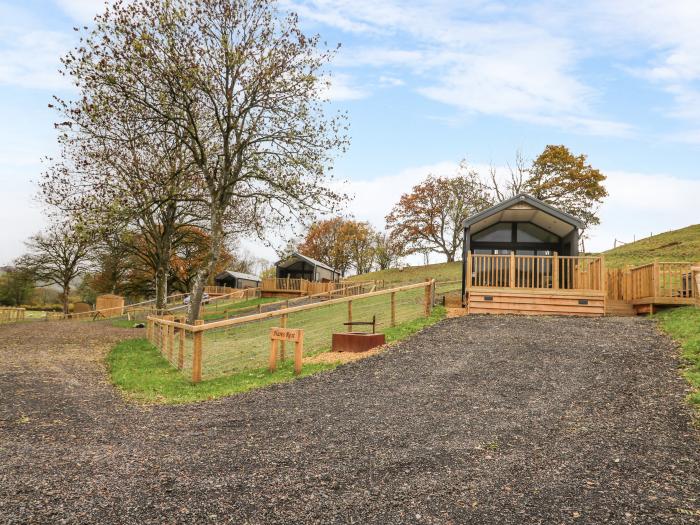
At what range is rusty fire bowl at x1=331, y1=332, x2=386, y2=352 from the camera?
1180 cm

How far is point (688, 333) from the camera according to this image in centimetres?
1149

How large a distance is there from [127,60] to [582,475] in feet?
61.5

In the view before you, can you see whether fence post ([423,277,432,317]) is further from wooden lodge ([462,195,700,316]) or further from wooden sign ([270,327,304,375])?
wooden sign ([270,327,304,375])

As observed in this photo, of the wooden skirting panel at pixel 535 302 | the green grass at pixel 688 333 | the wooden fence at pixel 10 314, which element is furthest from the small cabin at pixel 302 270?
the green grass at pixel 688 333

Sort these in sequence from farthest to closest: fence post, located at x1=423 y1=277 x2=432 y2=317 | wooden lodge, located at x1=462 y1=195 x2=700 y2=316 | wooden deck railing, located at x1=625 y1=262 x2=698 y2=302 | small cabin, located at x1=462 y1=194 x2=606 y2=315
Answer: small cabin, located at x1=462 y1=194 x2=606 y2=315 < wooden lodge, located at x1=462 y1=195 x2=700 y2=316 < fence post, located at x1=423 y1=277 x2=432 y2=317 < wooden deck railing, located at x1=625 y1=262 x2=698 y2=302

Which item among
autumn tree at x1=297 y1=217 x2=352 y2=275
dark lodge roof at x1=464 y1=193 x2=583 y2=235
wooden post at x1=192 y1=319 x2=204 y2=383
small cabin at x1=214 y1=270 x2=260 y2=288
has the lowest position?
wooden post at x1=192 y1=319 x2=204 y2=383

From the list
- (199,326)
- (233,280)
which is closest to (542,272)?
(199,326)

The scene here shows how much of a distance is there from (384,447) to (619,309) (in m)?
14.6

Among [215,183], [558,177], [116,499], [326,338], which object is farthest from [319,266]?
[116,499]

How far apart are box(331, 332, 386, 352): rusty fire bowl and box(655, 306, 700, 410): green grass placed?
20.0 feet

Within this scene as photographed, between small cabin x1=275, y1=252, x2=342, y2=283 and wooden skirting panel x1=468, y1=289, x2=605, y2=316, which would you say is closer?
wooden skirting panel x1=468, y1=289, x2=605, y2=316

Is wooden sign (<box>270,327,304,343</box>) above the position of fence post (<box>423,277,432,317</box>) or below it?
below

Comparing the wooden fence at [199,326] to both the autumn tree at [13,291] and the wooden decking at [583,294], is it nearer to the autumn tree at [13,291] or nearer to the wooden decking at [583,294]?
the wooden decking at [583,294]

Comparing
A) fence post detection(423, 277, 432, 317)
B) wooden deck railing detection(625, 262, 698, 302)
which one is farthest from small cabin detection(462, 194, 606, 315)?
wooden deck railing detection(625, 262, 698, 302)
